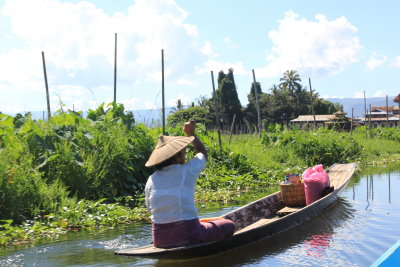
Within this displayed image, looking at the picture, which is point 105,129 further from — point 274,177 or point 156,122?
point 274,177

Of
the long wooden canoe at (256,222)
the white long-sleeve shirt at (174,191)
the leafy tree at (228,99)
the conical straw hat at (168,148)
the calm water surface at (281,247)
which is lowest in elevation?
the calm water surface at (281,247)

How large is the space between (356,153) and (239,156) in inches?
301

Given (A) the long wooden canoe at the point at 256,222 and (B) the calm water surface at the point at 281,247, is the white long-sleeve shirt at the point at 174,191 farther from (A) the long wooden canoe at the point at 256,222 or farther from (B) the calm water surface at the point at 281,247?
(B) the calm water surface at the point at 281,247

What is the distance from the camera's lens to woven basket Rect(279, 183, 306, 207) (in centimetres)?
866

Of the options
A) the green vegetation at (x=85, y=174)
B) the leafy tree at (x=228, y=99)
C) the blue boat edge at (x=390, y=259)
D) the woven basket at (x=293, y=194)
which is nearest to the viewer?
the blue boat edge at (x=390, y=259)

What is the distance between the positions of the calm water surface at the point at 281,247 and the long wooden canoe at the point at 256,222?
0.46ft

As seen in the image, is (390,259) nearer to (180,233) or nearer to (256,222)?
(180,233)

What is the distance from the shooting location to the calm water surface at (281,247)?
599 cm

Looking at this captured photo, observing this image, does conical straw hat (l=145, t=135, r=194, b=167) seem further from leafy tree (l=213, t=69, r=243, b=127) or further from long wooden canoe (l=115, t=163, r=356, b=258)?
leafy tree (l=213, t=69, r=243, b=127)

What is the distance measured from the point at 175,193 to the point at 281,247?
207 centimetres

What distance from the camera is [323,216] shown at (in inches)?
339

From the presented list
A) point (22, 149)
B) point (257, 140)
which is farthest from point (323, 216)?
point (257, 140)

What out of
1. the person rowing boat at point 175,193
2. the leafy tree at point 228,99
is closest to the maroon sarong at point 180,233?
the person rowing boat at point 175,193

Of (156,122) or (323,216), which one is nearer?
(323,216)
